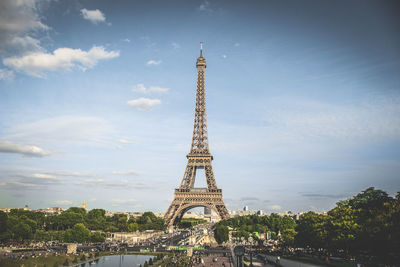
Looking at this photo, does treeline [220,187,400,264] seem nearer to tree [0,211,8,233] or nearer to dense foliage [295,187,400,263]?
dense foliage [295,187,400,263]

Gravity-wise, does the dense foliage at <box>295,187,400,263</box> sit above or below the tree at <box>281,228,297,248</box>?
above

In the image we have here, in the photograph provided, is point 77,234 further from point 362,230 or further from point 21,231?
point 362,230

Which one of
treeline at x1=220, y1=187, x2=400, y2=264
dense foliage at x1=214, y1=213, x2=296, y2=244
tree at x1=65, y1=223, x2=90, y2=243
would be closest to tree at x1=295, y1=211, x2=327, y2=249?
treeline at x1=220, y1=187, x2=400, y2=264

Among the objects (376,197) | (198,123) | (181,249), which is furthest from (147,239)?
(376,197)

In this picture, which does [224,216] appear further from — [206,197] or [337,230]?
[337,230]

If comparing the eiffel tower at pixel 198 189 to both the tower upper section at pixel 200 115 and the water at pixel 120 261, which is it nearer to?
the tower upper section at pixel 200 115
